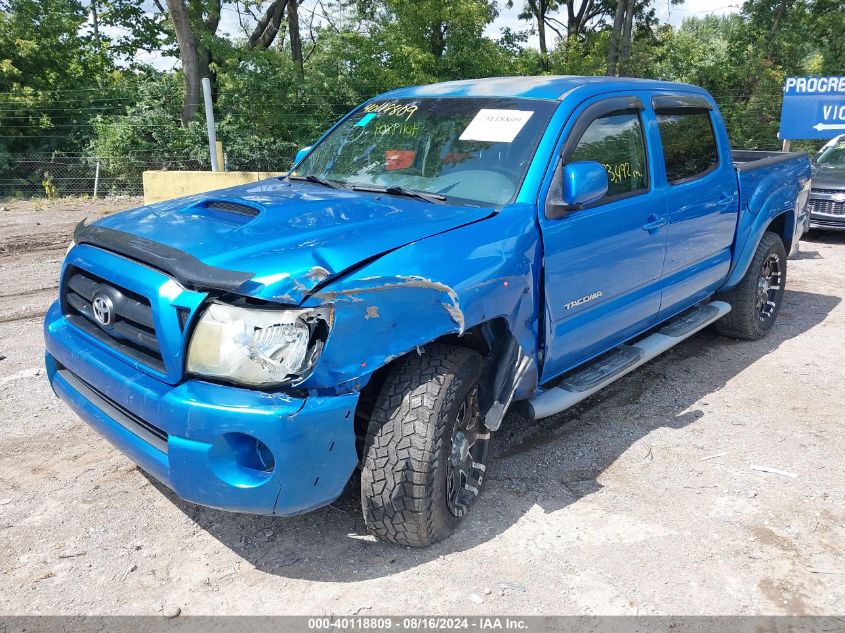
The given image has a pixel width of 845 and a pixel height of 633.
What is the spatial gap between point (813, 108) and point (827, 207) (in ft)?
11.8

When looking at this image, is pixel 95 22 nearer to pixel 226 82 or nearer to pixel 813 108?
pixel 226 82

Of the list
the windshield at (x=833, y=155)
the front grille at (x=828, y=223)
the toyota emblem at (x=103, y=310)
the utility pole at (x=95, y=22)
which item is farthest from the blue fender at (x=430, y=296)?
the utility pole at (x=95, y=22)

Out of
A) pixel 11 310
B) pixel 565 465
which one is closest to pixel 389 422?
pixel 565 465

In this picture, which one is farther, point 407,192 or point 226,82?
point 226,82

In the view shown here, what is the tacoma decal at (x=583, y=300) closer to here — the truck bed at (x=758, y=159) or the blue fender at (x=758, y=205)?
Answer: the blue fender at (x=758, y=205)

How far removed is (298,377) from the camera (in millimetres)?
2350

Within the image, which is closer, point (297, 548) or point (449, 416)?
point (449, 416)

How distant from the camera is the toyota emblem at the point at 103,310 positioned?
2.70 metres

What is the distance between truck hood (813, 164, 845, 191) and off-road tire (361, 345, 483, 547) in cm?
935

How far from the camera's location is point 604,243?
137 inches

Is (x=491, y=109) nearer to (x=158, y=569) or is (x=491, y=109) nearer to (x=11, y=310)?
(x=158, y=569)

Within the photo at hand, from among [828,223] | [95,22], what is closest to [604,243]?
[828,223]

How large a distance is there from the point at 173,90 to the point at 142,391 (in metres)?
16.0

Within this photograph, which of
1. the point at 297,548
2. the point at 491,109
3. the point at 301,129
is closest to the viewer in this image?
the point at 297,548
